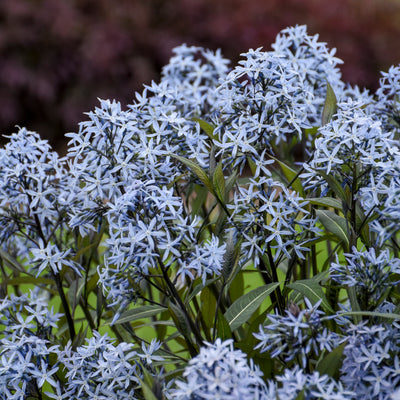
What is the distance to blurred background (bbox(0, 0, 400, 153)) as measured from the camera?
6836mm

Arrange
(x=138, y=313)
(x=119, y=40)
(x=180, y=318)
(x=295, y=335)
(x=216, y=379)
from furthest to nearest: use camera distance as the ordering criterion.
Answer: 1. (x=119, y=40)
2. (x=138, y=313)
3. (x=180, y=318)
4. (x=295, y=335)
5. (x=216, y=379)

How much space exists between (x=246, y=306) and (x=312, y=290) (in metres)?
0.16

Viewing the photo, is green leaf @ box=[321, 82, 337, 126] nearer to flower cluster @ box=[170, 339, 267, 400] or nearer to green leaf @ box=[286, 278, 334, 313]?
green leaf @ box=[286, 278, 334, 313]

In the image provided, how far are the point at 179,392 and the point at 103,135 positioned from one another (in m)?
0.64

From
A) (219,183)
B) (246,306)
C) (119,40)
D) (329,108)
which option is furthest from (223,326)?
(119,40)

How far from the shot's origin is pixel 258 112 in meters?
1.58

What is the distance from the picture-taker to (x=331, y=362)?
4.50 feet

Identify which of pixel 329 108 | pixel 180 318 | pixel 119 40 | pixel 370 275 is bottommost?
pixel 370 275

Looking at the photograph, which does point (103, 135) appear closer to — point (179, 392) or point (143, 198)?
point (143, 198)

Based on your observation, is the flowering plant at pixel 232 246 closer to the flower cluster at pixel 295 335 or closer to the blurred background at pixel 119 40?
the flower cluster at pixel 295 335

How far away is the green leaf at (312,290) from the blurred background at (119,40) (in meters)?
5.44

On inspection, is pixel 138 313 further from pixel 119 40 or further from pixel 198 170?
pixel 119 40

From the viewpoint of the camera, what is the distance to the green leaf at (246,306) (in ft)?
5.02

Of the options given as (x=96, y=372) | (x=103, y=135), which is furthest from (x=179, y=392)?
(x=103, y=135)
